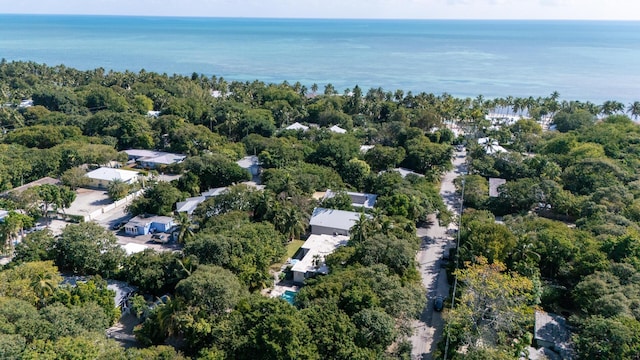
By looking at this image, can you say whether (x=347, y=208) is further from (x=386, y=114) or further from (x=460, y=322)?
(x=386, y=114)

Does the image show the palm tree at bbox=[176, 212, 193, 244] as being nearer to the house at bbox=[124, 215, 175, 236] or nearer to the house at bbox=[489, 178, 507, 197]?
the house at bbox=[124, 215, 175, 236]

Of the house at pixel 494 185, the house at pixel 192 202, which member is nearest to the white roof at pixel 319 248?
the house at pixel 192 202

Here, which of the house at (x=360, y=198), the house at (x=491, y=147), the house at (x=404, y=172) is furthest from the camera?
the house at (x=491, y=147)

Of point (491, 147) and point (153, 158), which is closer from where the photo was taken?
point (153, 158)

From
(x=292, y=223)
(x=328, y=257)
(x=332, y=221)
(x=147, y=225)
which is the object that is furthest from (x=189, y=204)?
(x=328, y=257)

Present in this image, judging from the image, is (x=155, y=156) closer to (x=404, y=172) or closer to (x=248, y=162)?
(x=248, y=162)

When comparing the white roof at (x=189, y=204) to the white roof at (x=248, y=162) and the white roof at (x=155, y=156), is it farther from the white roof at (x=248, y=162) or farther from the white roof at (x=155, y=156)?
the white roof at (x=155, y=156)
